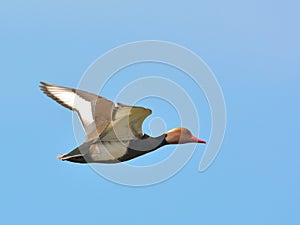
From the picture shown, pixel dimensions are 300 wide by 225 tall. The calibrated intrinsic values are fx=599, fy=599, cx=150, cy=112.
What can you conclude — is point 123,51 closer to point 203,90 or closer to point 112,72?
point 112,72

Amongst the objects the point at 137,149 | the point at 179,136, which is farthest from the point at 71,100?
the point at 179,136

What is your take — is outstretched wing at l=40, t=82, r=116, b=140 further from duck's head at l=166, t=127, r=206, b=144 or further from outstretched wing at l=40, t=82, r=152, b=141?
duck's head at l=166, t=127, r=206, b=144

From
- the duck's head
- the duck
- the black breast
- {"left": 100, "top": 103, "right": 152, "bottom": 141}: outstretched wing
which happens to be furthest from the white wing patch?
the duck's head

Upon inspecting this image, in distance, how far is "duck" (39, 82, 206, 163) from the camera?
10.4m

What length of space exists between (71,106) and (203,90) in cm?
263

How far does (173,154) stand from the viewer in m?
11.3

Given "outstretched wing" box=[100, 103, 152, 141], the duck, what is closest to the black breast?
the duck

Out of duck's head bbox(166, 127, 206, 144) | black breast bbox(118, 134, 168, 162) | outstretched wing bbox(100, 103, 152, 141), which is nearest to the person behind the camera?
outstretched wing bbox(100, 103, 152, 141)

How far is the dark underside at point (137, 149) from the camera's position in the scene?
427 inches

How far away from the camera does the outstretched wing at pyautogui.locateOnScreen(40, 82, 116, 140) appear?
10.5m

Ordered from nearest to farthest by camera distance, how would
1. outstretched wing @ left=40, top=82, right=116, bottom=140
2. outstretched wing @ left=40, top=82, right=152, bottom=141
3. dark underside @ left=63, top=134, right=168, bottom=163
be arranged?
outstretched wing @ left=40, top=82, right=152, bottom=141
outstretched wing @ left=40, top=82, right=116, bottom=140
dark underside @ left=63, top=134, right=168, bottom=163

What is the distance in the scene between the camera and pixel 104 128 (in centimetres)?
1080

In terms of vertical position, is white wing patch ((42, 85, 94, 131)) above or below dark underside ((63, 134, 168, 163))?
above

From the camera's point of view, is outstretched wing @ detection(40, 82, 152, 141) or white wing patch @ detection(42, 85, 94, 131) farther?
white wing patch @ detection(42, 85, 94, 131)
